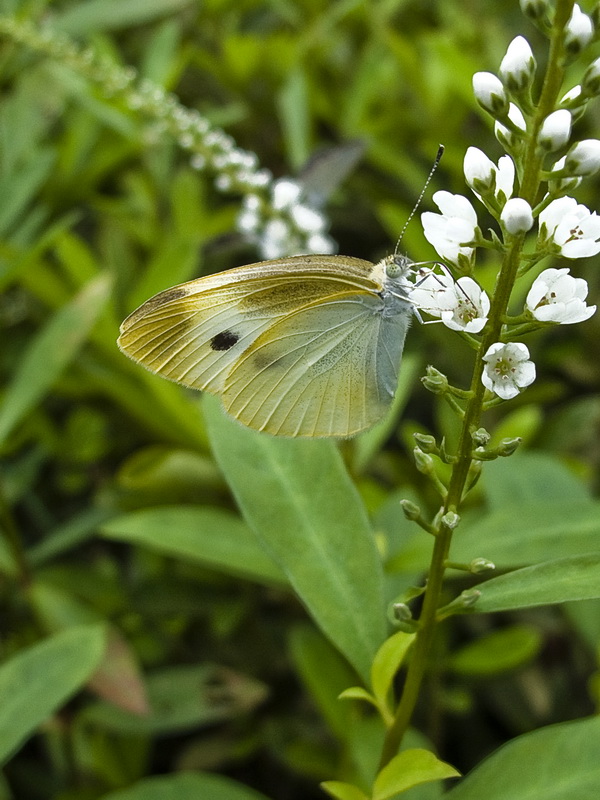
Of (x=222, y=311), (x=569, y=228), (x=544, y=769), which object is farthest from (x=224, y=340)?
(x=544, y=769)

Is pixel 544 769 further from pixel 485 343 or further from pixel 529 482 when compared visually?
pixel 529 482

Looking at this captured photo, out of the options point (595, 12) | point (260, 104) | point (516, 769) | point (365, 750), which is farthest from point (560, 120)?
point (260, 104)

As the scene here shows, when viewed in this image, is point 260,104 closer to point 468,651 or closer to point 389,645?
point 468,651

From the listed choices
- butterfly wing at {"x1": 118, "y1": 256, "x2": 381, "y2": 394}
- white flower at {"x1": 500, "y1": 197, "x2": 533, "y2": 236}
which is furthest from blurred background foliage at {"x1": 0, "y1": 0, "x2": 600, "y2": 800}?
white flower at {"x1": 500, "y1": 197, "x2": 533, "y2": 236}

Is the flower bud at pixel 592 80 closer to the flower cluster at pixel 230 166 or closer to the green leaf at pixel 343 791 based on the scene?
the green leaf at pixel 343 791

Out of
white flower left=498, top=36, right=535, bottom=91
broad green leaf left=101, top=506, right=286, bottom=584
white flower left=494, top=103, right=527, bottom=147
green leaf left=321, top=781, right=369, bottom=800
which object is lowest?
green leaf left=321, top=781, right=369, bottom=800

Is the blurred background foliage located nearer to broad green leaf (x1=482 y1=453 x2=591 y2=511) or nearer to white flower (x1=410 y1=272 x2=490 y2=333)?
broad green leaf (x1=482 y1=453 x2=591 y2=511)

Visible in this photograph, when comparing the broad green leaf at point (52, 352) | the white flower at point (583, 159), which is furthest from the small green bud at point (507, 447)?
the broad green leaf at point (52, 352)
